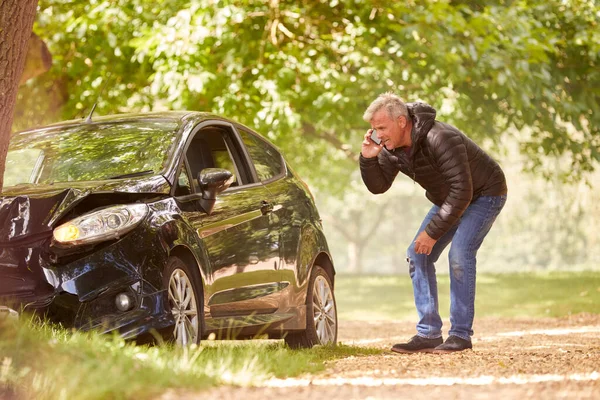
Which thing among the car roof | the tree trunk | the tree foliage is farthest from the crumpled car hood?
the tree foliage

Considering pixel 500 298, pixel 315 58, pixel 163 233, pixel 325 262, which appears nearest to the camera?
pixel 163 233

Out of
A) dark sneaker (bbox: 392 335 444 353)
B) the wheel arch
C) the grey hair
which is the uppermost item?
the grey hair

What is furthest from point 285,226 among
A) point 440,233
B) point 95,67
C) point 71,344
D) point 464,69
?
point 95,67

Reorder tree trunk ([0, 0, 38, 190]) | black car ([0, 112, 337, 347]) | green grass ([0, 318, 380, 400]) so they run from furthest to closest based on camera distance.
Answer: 1. tree trunk ([0, 0, 38, 190])
2. black car ([0, 112, 337, 347])
3. green grass ([0, 318, 380, 400])

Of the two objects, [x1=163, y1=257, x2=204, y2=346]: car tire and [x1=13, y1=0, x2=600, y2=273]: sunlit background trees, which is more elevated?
[x1=13, y1=0, x2=600, y2=273]: sunlit background trees

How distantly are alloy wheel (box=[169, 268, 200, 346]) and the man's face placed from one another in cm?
218

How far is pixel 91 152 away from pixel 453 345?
9.93 ft

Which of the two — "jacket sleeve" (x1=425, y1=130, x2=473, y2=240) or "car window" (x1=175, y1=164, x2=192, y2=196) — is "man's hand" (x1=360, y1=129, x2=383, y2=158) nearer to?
"jacket sleeve" (x1=425, y1=130, x2=473, y2=240)

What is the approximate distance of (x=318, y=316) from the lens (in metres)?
→ 9.25

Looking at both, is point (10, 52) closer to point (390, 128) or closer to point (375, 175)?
point (390, 128)

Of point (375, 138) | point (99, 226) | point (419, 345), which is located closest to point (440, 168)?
point (375, 138)

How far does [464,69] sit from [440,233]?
24.6ft

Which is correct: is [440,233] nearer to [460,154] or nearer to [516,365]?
[460,154]

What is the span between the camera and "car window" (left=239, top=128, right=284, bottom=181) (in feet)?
29.0
